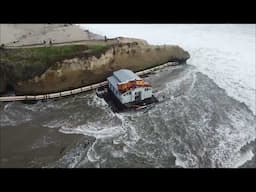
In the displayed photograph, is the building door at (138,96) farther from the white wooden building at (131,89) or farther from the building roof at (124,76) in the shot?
the building roof at (124,76)

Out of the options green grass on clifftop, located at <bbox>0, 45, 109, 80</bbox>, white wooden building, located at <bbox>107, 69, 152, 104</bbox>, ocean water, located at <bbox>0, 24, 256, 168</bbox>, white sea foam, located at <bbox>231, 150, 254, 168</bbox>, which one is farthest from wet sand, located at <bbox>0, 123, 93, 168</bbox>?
white sea foam, located at <bbox>231, 150, 254, 168</bbox>

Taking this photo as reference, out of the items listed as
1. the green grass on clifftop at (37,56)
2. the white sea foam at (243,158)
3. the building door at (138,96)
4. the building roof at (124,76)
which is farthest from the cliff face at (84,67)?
the white sea foam at (243,158)

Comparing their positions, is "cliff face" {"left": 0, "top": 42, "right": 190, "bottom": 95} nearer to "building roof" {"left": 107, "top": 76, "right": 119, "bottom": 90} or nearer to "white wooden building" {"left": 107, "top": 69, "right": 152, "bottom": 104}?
"building roof" {"left": 107, "top": 76, "right": 119, "bottom": 90}
